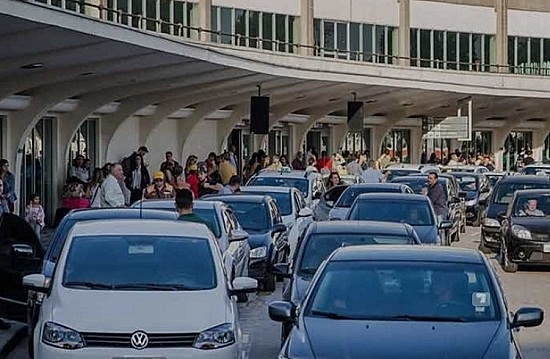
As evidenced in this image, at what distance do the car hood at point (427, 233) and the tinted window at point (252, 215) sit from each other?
2.40 metres

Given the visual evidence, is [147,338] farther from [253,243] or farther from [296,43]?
[296,43]

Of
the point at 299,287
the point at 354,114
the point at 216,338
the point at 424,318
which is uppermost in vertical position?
the point at 354,114

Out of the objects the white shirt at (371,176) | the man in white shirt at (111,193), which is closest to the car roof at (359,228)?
the man in white shirt at (111,193)

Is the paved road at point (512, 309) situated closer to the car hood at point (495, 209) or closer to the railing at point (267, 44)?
the car hood at point (495, 209)

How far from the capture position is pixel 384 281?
395 inches

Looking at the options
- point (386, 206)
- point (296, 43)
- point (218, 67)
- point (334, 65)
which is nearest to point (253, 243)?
point (386, 206)

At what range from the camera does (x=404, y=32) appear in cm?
5794

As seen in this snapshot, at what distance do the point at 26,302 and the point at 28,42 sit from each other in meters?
9.54

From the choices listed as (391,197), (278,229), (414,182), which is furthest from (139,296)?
(414,182)

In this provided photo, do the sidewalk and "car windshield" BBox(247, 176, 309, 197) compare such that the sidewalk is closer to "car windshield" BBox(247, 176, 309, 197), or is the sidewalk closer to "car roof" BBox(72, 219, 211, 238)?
"car roof" BBox(72, 219, 211, 238)

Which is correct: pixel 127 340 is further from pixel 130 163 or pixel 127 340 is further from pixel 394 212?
pixel 130 163

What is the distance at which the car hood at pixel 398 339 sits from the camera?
8.67m

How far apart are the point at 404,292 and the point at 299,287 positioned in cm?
338

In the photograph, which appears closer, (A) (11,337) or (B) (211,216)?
(A) (11,337)
